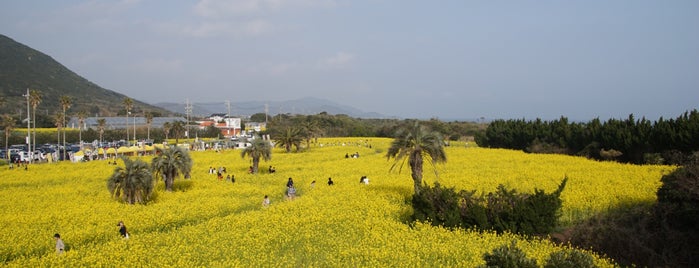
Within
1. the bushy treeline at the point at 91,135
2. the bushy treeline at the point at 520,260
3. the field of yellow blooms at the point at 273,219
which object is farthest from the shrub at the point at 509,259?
the bushy treeline at the point at 91,135

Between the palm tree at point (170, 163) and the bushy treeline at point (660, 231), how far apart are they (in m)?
22.3

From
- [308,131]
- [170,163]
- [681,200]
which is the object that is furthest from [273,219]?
[308,131]

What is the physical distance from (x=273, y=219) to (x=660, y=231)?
15.0 metres

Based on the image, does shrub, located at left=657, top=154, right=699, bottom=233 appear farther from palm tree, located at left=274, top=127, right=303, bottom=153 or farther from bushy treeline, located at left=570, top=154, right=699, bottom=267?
palm tree, located at left=274, top=127, right=303, bottom=153

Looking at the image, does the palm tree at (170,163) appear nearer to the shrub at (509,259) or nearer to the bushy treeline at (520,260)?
the bushy treeline at (520,260)

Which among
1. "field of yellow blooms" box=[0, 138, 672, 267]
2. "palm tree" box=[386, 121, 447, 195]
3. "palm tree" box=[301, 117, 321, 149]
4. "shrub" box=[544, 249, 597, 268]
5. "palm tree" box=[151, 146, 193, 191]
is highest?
"palm tree" box=[301, 117, 321, 149]

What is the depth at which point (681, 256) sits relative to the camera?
15.3 meters

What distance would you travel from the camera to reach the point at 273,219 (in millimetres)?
20375

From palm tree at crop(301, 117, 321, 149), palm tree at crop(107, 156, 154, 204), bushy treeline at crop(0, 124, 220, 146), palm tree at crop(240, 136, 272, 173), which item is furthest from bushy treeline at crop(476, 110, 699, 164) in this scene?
bushy treeline at crop(0, 124, 220, 146)

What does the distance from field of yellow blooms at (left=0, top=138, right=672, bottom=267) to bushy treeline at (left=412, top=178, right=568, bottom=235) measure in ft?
2.42

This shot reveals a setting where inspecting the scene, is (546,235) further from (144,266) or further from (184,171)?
(184,171)

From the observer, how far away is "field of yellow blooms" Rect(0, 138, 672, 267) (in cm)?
1518

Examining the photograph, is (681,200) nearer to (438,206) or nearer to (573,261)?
(438,206)

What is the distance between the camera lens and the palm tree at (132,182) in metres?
24.9
